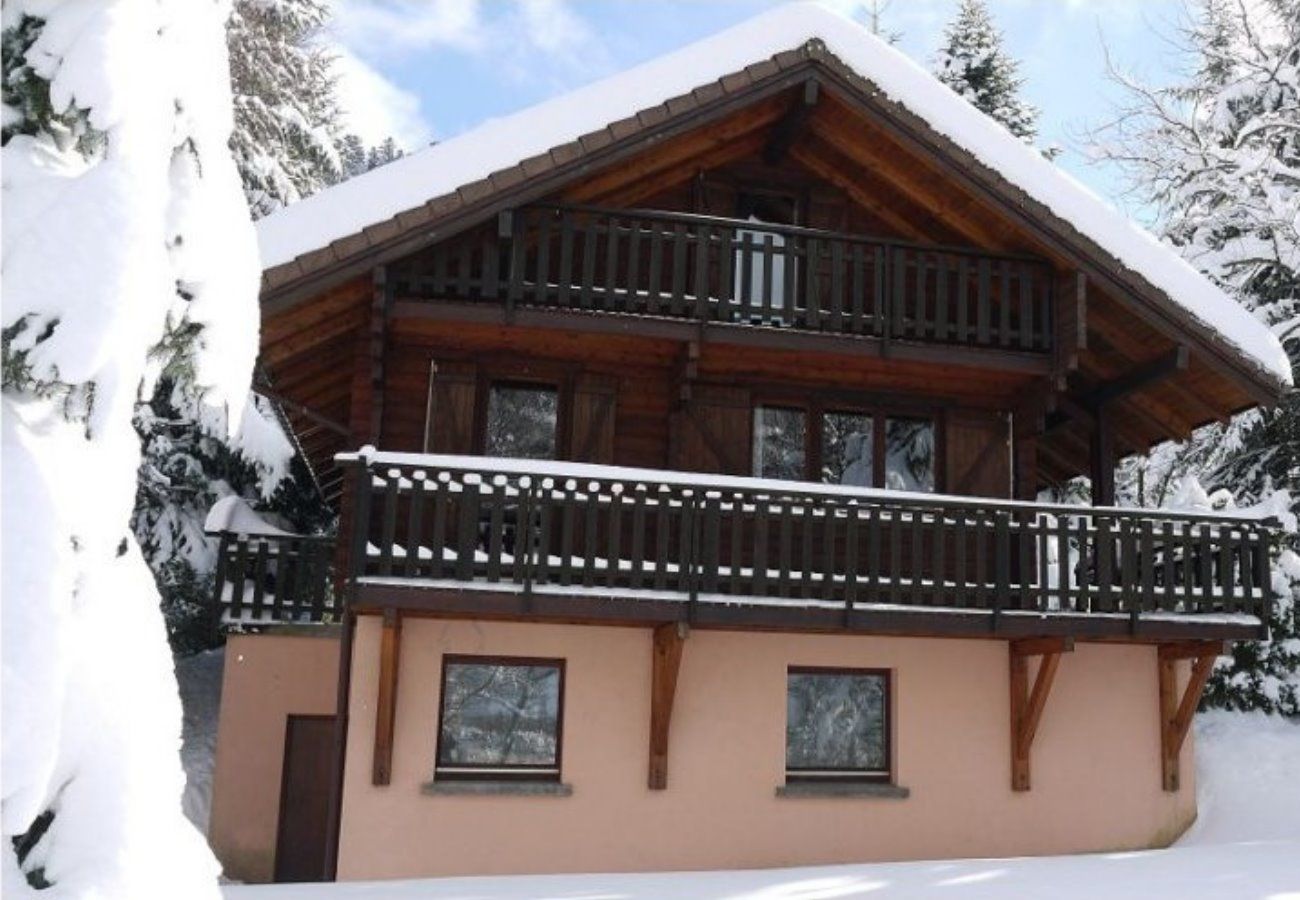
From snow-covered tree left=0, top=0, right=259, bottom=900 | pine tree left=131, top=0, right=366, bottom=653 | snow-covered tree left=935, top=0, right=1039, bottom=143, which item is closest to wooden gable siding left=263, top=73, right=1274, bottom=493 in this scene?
pine tree left=131, top=0, right=366, bottom=653

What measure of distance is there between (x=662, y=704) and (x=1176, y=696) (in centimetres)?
560

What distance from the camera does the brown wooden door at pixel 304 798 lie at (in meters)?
12.9

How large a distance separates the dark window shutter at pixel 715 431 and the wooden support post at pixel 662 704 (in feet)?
6.95

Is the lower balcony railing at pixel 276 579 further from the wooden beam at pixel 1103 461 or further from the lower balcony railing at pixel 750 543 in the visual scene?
the wooden beam at pixel 1103 461

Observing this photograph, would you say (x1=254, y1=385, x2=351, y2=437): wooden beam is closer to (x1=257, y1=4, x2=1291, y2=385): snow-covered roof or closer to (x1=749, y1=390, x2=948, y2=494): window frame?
(x1=257, y1=4, x2=1291, y2=385): snow-covered roof

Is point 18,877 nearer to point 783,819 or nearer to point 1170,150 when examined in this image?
point 783,819

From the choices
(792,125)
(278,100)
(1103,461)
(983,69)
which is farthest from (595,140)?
(983,69)

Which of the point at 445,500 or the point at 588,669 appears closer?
the point at 445,500

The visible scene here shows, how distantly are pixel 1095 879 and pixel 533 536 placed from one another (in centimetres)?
516

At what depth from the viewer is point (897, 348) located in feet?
37.9

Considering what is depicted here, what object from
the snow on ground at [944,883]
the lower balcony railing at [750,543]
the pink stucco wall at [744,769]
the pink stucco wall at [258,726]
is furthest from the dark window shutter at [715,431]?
the pink stucco wall at [258,726]

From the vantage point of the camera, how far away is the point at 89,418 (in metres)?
3.56

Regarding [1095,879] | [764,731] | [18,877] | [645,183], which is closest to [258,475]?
[645,183]

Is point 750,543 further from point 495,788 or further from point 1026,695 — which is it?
point 495,788
